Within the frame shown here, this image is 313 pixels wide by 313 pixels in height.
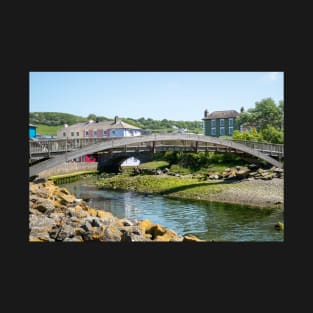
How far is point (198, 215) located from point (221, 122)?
23.8m

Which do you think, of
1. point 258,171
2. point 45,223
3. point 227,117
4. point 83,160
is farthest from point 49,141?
point 227,117

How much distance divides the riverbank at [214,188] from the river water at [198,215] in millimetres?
955

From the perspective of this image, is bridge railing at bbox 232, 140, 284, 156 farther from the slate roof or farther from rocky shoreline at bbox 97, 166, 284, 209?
the slate roof

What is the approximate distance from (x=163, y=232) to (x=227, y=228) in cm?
356

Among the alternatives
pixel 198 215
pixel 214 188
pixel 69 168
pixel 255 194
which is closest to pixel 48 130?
pixel 69 168

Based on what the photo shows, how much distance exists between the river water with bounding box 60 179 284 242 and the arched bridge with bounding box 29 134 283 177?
2.47 metres

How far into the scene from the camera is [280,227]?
39.4ft

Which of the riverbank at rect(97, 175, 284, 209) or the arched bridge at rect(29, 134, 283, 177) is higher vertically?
the arched bridge at rect(29, 134, 283, 177)

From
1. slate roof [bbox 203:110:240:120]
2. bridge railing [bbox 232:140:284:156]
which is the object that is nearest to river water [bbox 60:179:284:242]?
bridge railing [bbox 232:140:284:156]

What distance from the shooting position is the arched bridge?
1242 centimetres

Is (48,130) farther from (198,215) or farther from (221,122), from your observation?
(198,215)

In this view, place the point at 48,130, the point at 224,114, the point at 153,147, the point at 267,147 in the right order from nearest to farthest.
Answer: the point at 153,147 < the point at 267,147 < the point at 48,130 < the point at 224,114

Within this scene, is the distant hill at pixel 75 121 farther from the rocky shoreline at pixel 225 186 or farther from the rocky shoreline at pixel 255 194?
the rocky shoreline at pixel 255 194

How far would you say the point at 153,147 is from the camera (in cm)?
1936
